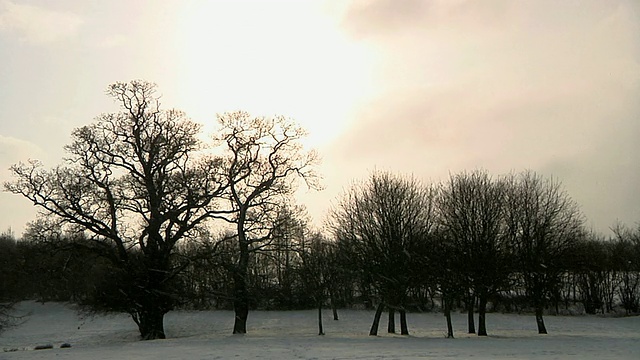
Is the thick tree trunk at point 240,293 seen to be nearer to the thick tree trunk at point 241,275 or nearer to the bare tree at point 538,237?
the thick tree trunk at point 241,275

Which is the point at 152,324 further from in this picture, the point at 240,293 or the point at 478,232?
the point at 478,232

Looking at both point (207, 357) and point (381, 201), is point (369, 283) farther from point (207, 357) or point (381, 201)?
point (207, 357)

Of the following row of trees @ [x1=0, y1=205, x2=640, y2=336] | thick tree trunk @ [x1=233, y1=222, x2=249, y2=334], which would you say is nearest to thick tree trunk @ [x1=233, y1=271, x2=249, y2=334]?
thick tree trunk @ [x1=233, y1=222, x2=249, y2=334]

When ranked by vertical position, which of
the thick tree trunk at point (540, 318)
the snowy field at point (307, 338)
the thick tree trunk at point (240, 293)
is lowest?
the snowy field at point (307, 338)

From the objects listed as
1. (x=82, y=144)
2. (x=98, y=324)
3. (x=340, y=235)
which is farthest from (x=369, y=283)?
(x=98, y=324)

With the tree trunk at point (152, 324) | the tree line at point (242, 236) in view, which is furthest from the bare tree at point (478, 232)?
the tree trunk at point (152, 324)

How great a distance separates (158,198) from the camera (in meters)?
33.3

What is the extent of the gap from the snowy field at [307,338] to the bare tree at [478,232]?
3.06 metres

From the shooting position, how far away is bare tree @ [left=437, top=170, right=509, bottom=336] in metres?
34.9

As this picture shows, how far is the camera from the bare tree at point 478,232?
34938mm

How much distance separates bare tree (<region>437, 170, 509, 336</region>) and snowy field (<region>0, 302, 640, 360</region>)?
3060 millimetres

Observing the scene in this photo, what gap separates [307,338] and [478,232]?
13.7 m

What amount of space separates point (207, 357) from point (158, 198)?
1373 centimetres

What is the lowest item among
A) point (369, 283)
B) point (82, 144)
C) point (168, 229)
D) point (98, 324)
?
point (98, 324)
